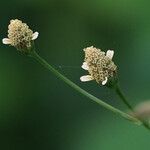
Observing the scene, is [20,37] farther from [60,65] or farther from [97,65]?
[60,65]

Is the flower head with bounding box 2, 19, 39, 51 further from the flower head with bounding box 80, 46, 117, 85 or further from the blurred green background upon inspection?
the blurred green background

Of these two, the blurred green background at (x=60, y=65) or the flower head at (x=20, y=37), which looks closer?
the flower head at (x=20, y=37)

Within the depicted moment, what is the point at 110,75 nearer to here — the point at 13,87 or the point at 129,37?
the point at 129,37

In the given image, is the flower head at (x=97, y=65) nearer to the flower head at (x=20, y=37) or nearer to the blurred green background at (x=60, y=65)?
the flower head at (x=20, y=37)

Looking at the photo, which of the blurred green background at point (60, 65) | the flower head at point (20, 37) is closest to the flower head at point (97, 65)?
the flower head at point (20, 37)

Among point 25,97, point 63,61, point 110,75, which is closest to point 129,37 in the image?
point 63,61

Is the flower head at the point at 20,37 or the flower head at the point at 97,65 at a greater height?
the flower head at the point at 20,37

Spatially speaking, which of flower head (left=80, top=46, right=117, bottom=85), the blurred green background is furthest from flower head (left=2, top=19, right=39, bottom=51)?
the blurred green background
